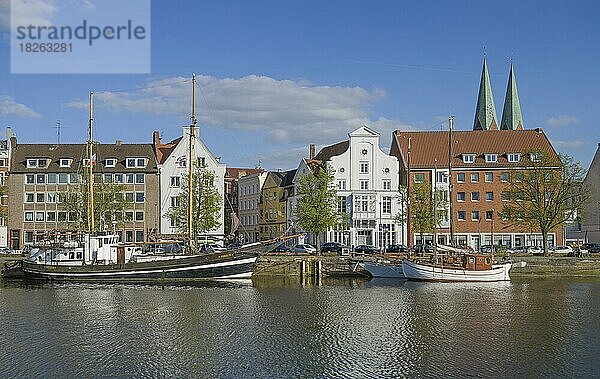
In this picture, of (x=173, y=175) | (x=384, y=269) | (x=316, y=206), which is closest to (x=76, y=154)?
(x=173, y=175)

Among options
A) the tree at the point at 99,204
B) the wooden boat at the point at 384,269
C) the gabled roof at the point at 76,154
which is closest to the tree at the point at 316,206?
the wooden boat at the point at 384,269

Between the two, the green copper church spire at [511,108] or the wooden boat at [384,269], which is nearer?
Result: the wooden boat at [384,269]

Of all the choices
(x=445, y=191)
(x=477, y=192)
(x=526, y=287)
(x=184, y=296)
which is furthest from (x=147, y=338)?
(x=477, y=192)

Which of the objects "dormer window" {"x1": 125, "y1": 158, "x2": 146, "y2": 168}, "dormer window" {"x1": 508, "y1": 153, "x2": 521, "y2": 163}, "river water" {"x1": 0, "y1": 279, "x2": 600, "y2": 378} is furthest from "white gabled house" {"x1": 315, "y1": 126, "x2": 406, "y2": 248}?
"river water" {"x1": 0, "y1": 279, "x2": 600, "y2": 378}

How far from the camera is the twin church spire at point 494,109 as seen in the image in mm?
128625

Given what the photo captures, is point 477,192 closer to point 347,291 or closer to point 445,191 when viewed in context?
point 445,191

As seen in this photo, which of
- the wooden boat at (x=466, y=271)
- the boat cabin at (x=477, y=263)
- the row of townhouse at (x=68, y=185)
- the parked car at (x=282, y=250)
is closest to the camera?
the wooden boat at (x=466, y=271)

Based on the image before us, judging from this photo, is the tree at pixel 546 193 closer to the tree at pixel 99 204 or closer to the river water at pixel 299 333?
the river water at pixel 299 333

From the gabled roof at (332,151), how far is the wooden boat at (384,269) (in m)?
35.7

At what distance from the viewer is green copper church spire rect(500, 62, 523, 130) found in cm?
12888

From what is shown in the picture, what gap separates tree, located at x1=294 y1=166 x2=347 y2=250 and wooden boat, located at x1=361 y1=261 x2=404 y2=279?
8.37 meters

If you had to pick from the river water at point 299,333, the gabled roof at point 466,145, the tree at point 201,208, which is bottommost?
the river water at point 299,333

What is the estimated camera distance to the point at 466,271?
2422 inches

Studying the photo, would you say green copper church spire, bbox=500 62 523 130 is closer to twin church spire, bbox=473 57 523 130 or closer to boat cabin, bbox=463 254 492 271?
twin church spire, bbox=473 57 523 130
